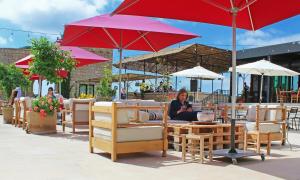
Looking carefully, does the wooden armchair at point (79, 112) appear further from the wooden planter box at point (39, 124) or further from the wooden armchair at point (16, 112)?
the wooden armchair at point (16, 112)

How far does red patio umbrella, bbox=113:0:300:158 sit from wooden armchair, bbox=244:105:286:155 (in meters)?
0.91

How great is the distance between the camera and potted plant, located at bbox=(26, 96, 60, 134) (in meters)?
8.67

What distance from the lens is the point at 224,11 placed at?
6.23 m

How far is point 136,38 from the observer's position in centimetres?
892

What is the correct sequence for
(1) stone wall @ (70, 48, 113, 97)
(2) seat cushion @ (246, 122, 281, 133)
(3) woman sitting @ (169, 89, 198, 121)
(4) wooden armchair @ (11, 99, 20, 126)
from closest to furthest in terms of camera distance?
(2) seat cushion @ (246, 122, 281, 133), (3) woman sitting @ (169, 89, 198, 121), (4) wooden armchair @ (11, 99, 20, 126), (1) stone wall @ (70, 48, 113, 97)

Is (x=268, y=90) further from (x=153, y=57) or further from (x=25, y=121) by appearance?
(x=25, y=121)

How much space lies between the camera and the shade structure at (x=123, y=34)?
764cm

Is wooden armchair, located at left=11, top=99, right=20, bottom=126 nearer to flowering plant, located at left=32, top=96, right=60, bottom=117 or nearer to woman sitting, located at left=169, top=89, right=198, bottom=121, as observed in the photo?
flowering plant, located at left=32, top=96, right=60, bottom=117

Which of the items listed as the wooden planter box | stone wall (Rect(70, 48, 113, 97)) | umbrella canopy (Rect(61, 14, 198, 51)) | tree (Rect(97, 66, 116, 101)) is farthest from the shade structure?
stone wall (Rect(70, 48, 113, 97))

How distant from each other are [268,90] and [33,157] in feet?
56.8

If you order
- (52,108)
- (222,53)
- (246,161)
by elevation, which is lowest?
(246,161)

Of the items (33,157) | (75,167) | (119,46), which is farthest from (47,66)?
A: (75,167)

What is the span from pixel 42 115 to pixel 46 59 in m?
2.08

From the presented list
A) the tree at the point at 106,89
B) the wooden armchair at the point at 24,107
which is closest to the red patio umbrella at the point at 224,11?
the wooden armchair at the point at 24,107
